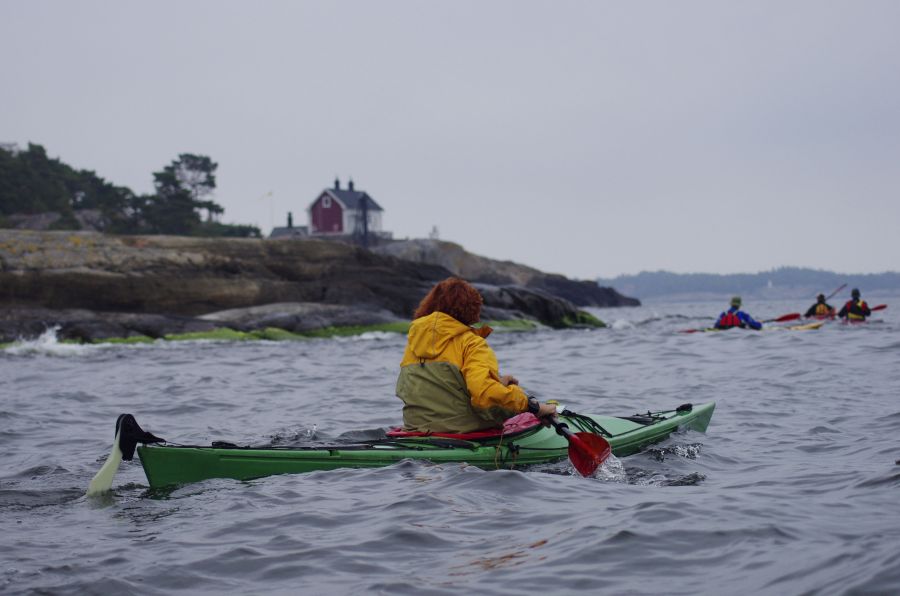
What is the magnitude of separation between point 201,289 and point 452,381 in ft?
82.4

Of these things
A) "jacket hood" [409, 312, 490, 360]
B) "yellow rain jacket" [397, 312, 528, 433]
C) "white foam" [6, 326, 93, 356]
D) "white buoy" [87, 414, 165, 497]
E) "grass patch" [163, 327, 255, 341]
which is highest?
"jacket hood" [409, 312, 490, 360]

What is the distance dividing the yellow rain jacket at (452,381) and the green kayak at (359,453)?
0.54 ft

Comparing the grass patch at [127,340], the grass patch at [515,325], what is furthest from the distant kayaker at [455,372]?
the grass patch at [515,325]

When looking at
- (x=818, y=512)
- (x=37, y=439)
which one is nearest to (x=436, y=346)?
(x=818, y=512)

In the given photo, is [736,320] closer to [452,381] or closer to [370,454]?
[452,381]

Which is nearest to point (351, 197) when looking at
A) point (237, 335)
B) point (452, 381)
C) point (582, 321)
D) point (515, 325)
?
point (582, 321)

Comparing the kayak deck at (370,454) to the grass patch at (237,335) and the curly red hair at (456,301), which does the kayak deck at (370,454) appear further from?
the grass patch at (237,335)

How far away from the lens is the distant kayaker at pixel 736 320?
2525cm

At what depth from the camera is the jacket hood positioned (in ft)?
23.4

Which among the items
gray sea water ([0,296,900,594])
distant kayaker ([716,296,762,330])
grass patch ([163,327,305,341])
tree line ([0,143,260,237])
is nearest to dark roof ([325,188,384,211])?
tree line ([0,143,260,237])

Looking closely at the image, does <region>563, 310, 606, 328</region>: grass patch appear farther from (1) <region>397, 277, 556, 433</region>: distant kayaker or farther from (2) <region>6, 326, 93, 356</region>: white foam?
(1) <region>397, 277, 556, 433</region>: distant kayaker

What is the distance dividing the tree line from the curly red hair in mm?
43721

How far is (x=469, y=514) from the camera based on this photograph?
5836mm

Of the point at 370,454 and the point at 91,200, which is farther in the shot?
the point at 91,200
